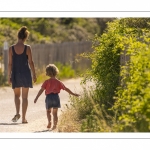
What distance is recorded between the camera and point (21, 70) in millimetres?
13531

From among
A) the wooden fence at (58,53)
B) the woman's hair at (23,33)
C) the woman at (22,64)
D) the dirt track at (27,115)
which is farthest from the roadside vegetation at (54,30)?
the woman's hair at (23,33)

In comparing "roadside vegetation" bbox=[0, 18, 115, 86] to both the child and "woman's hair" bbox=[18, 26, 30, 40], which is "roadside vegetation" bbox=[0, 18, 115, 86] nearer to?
"woman's hair" bbox=[18, 26, 30, 40]

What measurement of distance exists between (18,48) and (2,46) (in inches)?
461

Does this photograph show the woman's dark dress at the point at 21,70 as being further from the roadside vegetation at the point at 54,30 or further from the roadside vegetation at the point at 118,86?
the roadside vegetation at the point at 54,30

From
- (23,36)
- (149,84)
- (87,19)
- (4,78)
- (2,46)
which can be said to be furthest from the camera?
(87,19)

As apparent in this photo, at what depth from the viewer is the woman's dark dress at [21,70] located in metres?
13.4

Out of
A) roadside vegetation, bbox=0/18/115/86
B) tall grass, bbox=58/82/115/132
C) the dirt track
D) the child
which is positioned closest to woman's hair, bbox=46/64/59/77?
the child

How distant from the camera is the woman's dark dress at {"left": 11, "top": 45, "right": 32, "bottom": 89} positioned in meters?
13.4

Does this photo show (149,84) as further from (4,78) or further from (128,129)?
(4,78)

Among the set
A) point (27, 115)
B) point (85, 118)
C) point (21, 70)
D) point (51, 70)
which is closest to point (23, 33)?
point (21, 70)

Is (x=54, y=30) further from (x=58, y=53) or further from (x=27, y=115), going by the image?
(x=27, y=115)

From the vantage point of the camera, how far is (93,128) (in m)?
11.2

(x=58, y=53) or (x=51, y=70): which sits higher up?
(x=58, y=53)
